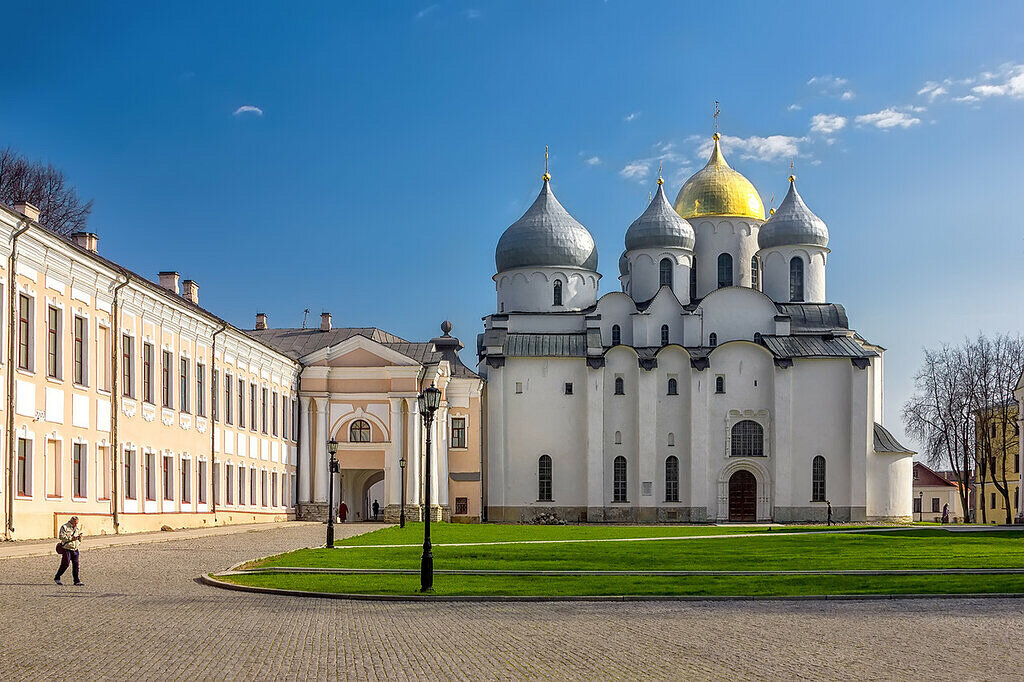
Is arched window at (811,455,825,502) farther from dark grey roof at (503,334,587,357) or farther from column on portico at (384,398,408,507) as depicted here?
column on portico at (384,398,408,507)

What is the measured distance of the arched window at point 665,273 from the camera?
2793 inches

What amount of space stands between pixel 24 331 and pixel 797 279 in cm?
5047

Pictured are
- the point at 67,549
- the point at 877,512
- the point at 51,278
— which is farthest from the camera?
the point at 877,512

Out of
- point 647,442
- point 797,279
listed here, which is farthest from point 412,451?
point 797,279

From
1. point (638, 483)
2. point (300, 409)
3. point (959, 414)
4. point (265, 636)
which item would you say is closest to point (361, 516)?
point (300, 409)

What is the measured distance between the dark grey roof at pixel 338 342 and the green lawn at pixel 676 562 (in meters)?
21.3

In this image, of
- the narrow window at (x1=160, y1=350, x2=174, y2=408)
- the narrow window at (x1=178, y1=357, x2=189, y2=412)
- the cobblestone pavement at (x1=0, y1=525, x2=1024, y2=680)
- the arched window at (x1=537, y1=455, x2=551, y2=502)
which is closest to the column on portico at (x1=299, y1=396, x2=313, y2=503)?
the arched window at (x1=537, y1=455, x2=551, y2=502)

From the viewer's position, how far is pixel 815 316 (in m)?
69.8

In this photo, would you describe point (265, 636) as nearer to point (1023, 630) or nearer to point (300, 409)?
point (1023, 630)

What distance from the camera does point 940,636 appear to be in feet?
43.8

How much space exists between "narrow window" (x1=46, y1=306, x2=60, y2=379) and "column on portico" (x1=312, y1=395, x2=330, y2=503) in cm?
2501

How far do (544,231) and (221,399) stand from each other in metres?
29.5

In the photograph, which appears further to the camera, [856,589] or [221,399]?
[221,399]

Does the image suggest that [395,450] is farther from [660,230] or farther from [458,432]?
[660,230]
